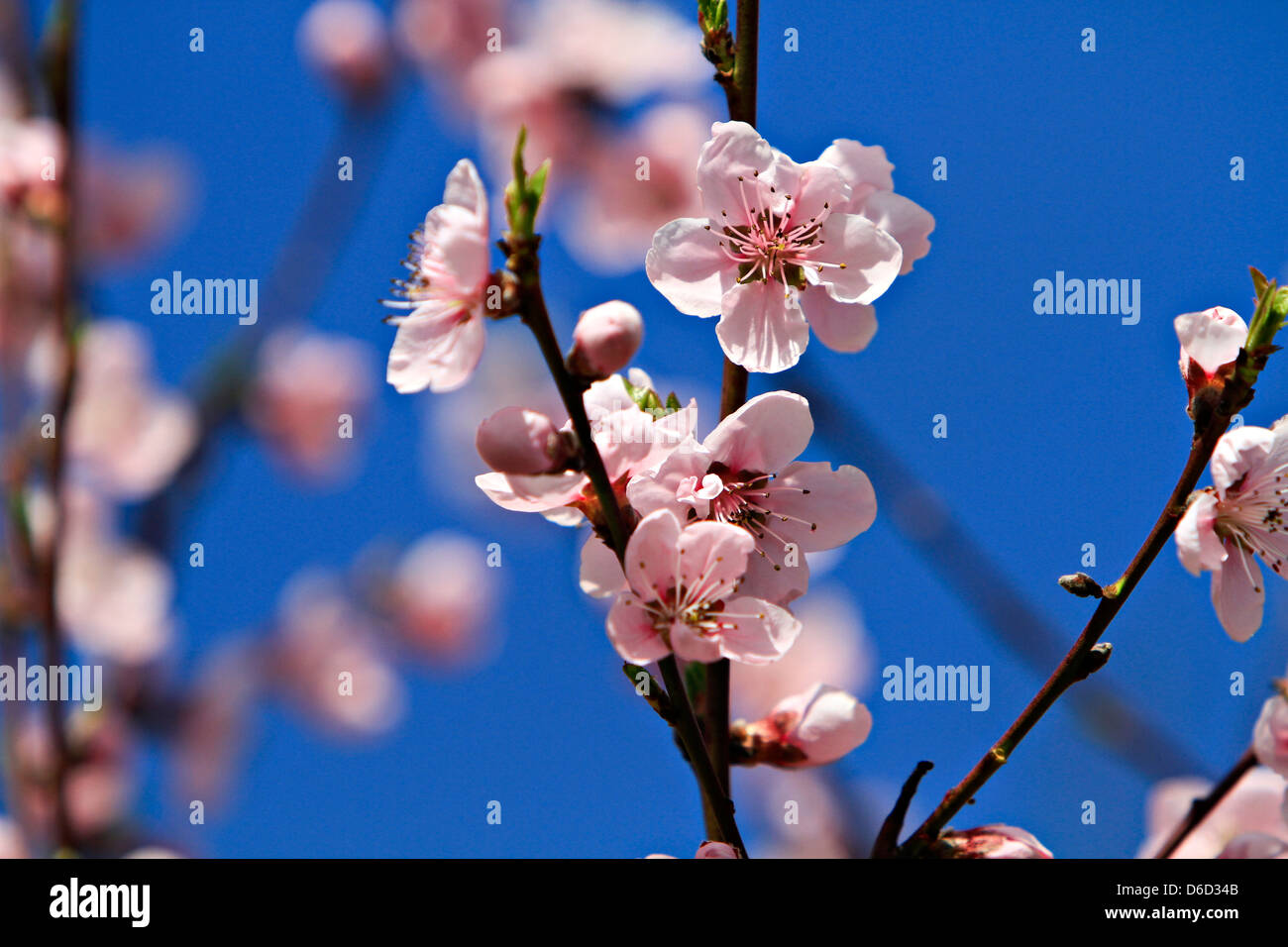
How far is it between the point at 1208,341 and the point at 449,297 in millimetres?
746

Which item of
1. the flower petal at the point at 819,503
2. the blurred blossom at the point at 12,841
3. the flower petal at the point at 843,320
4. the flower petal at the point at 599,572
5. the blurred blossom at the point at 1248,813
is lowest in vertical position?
the blurred blossom at the point at 12,841

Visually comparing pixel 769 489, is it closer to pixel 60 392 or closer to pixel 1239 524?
pixel 1239 524

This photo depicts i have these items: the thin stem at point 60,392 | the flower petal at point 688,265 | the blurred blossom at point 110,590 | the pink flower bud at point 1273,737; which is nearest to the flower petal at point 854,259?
the flower petal at point 688,265

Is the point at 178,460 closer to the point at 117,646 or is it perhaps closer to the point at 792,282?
the point at 117,646

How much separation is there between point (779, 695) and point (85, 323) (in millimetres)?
1787

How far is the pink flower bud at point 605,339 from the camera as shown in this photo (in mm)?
896

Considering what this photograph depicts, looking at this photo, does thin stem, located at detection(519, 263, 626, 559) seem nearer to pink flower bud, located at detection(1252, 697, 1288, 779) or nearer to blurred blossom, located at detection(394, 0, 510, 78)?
pink flower bud, located at detection(1252, 697, 1288, 779)

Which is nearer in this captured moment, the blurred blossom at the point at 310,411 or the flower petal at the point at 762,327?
the flower petal at the point at 762,327

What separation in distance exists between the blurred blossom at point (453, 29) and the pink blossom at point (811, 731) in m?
2.75

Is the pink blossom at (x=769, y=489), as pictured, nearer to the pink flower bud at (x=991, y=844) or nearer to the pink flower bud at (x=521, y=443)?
the pink flower bud at (x=521, y=443)

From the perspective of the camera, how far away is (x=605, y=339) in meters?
0.90

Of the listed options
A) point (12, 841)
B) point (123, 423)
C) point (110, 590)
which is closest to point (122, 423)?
point (123, 423)

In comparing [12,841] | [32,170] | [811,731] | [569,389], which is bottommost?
[12,841]
